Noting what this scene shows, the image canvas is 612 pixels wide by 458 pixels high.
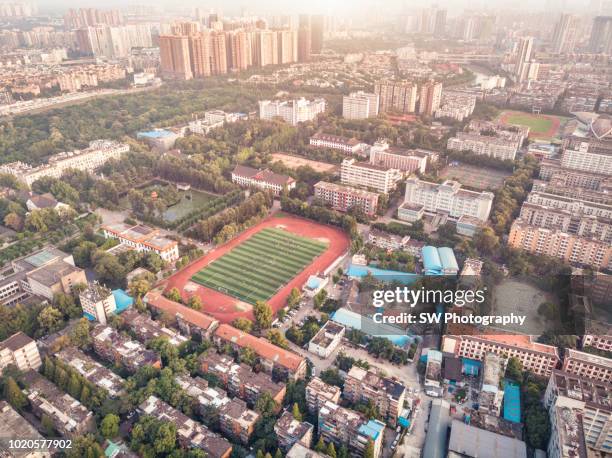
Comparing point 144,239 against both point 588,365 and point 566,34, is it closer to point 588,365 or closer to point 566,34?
point 588,365

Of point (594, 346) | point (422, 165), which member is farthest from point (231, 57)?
point (594, 346)

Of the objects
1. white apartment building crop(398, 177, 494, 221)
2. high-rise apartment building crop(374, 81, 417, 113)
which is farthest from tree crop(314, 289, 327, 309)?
high-rise apartment building crop(374, 81, 417, 113)

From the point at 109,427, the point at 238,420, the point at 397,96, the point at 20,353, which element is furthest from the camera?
the point at 397,96

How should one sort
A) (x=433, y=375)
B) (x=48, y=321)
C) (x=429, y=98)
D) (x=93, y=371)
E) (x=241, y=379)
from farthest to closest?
(x=429, y=98)
(x=48, y=321)
(x=433, y=375)
(x=93, y=371)
(x=241, y=379)

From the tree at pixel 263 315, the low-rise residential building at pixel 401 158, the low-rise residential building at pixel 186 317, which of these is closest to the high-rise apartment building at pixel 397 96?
the low-rise residential building at pixel 401 158

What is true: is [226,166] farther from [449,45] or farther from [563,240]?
[449,45]

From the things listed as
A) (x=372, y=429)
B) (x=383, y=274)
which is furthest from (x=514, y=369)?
(x=383, y=274)
